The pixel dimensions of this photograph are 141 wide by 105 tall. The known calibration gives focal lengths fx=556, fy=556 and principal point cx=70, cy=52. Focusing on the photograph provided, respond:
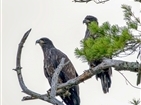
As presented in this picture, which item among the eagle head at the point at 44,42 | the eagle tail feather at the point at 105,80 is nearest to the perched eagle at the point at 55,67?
the eagle head at the point at 44,42

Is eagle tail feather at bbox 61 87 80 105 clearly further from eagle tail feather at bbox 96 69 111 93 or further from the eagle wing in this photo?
eagle tail feather at bbox 96 69 111 93

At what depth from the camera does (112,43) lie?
4.58 meters

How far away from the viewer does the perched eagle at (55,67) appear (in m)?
9.06

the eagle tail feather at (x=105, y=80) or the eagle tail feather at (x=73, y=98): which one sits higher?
the eagle tail feather at (x=105, y=80)

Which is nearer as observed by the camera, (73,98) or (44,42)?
(73,98)

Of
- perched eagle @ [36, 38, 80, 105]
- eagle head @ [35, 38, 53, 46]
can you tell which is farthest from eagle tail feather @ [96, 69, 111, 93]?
eagle head @ [35, 38, 53, 46]

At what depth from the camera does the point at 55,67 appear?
9.29 metres

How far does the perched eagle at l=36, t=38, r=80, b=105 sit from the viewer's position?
29.7ft

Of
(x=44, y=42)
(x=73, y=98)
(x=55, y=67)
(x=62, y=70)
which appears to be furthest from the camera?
(x=44, y=42)

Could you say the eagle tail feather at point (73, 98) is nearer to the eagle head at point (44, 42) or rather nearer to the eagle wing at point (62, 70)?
the eagle wing at point (62, 70)

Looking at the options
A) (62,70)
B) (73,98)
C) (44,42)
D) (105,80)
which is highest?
(44,42)

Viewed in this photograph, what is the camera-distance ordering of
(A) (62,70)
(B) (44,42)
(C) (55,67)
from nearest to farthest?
(C) (55,67)
(A) (62,70)
(B) (44,42)

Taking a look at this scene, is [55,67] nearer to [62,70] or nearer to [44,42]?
[62,70]

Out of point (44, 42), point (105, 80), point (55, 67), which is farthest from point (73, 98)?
point (44, 42)
